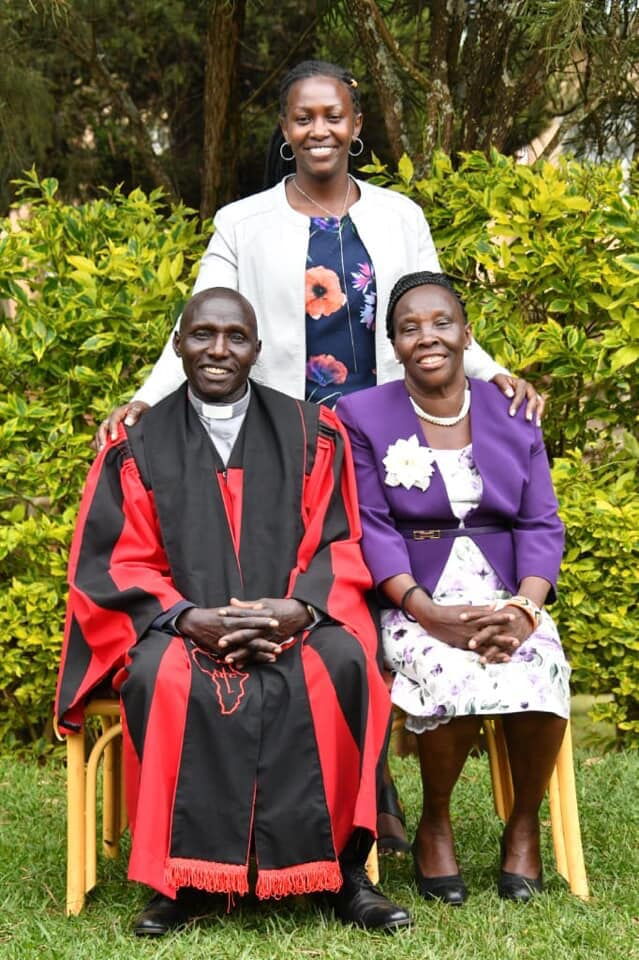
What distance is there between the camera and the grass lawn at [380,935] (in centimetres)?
359

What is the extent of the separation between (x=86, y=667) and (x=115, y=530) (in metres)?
0.41

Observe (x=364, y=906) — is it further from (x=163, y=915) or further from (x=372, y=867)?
(x=163, y=915)

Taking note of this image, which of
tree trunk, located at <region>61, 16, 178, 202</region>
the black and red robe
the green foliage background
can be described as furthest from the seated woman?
tree trunk, located at <region>61, 16, 178, 202</region>

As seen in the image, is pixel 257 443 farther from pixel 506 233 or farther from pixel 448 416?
pixel 506 233

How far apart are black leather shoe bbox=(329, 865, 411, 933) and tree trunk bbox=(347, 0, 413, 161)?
12.7 ft

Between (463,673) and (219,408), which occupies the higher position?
(219,408)

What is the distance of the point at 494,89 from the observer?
6.93 meters

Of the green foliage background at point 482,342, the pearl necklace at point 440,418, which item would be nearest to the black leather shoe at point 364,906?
the pearl necklace at point 440,418

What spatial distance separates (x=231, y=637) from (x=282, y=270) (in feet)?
4.22

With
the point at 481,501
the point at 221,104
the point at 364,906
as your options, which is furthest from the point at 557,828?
the point at 221,104

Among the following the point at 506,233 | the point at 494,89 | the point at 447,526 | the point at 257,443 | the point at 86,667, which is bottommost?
the point at 86,667

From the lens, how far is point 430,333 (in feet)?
13.8

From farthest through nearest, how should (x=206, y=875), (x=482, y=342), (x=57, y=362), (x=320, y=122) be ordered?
1. (x=57, y=362)
2. (x=482, y=342)
3. (x=320, y=122)
4. (x=206, y=875)

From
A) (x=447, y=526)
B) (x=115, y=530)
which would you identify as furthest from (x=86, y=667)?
(x=447, y=526)
